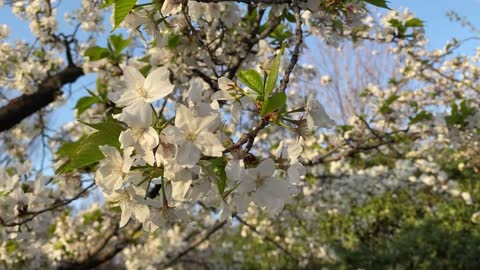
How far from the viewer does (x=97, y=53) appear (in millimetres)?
2082

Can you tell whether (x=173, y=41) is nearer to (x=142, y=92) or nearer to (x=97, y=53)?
(x=97, y=53)

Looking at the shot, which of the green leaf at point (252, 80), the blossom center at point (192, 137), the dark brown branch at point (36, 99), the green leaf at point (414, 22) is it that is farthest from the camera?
the dark brown branch at point (36, 99)

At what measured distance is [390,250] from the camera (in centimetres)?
493

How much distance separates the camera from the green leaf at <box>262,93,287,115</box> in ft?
2.73

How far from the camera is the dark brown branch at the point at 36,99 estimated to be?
3.17 m

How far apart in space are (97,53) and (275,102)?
1455mm

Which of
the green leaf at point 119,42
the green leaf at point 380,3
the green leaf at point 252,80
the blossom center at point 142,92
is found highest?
the green leaf at point 380,3

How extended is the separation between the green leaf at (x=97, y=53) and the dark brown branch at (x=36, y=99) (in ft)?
4.47

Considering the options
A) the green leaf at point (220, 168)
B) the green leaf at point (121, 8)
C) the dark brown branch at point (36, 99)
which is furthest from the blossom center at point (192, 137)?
the dark brown branch at point (36, 99)

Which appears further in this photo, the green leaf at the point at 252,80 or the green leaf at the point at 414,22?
the green leaf at the point at 414,22

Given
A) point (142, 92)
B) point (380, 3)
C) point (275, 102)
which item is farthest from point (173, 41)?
point (275, 102)

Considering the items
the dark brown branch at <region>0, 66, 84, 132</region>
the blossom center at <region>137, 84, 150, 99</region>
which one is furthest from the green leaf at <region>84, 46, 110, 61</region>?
the dark brown branch at <region>0, 66, 84, 132</region>

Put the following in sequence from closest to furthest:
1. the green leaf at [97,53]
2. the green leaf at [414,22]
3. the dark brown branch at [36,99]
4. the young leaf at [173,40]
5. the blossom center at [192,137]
→ the blossom center at [192,137] < the young leaf at [173,40] < the green leaf at [97,53] < the green leaf at [414,22] < the dark brown branch at [36,99]

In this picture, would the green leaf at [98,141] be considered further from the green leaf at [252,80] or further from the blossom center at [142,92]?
the green leaf at [252,80]
